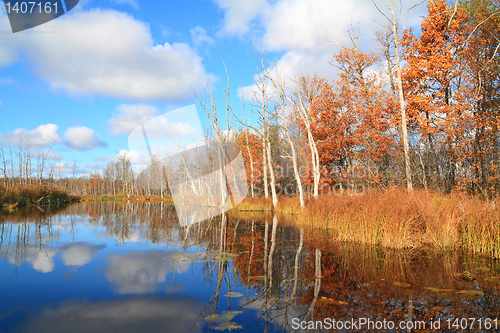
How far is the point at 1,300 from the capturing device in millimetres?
4863

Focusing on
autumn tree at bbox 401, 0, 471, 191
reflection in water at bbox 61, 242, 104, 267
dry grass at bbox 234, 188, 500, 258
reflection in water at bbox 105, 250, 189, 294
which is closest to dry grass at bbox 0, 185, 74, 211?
reflection in water at bbox 61, 242, 104, 267

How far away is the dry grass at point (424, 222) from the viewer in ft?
25.3

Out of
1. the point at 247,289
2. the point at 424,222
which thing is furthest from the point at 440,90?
the point at 247,289

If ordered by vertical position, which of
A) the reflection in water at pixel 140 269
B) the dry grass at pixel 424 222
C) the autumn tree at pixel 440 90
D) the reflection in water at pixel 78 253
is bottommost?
the reflection in water at pixel 140 269

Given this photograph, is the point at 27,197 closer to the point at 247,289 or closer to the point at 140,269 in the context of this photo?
the point at 140,269

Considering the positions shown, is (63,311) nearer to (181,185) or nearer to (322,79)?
(322,79)

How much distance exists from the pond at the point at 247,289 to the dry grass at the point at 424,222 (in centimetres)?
56

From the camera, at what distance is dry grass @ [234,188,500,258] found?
772cm

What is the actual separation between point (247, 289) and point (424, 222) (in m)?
6.24

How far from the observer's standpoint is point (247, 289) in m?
5.43

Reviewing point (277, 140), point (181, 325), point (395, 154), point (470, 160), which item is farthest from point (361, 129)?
point (181, 325)

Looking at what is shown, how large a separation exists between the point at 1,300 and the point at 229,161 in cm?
2894

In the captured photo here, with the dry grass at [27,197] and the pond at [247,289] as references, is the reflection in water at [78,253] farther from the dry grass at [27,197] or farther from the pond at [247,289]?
the dry grass at [27,197]

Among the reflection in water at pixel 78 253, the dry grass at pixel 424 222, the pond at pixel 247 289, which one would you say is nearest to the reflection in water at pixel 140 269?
the pond at pixel 247 289
